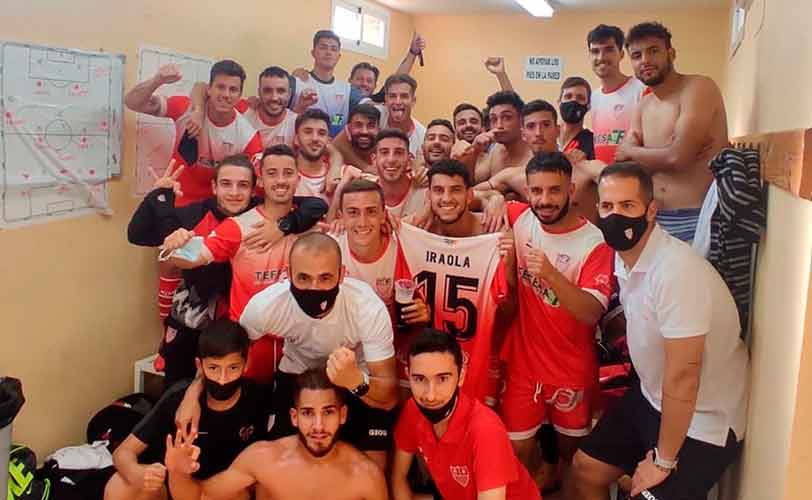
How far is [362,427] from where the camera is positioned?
2695 millimetres

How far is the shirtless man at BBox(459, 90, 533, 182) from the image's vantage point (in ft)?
12.0

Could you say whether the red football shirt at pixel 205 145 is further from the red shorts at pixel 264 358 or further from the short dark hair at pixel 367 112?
the red shorts at pixel 264 358

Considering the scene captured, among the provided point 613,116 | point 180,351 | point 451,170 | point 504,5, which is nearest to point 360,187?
point 451,170

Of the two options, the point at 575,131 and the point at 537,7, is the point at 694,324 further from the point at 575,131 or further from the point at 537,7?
the point at 537,7

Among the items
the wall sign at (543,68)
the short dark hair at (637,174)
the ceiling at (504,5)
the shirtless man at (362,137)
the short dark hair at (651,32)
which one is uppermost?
the ceiling at (504,5)

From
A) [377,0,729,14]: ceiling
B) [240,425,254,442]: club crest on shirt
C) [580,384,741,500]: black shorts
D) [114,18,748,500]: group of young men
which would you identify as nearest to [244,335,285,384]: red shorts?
[114,18,748,500]: group of young men

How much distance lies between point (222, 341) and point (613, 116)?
8.86 ft

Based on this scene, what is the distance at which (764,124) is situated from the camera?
257cm

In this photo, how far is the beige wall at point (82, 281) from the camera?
3.32 m

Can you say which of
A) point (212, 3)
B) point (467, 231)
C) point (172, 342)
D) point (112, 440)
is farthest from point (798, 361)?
point (212, 3)

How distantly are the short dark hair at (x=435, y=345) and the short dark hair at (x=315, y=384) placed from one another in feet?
1.18

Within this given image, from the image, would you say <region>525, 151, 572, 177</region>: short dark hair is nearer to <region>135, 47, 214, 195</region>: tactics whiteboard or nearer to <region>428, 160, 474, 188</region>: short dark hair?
<region>428, 160, 474, 188</region>: short dark hair

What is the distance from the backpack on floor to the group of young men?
1.88 feet

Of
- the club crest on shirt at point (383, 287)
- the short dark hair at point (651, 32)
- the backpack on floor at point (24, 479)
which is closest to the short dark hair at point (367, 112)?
the club crest on shirt at point (383, 287)
